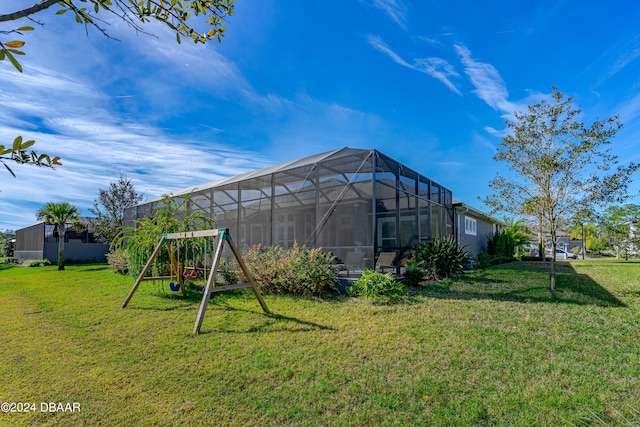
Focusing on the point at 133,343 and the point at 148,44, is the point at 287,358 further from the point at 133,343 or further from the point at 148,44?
the point at 148,44

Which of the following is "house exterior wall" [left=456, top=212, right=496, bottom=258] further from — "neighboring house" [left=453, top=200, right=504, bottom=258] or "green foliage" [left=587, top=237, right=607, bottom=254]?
"green foliage" [left=587, top=237, right=607, bottom=254]

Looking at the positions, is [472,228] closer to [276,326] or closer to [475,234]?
[475,234]

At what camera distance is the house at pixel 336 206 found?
27.2ft

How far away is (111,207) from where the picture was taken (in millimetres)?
24516

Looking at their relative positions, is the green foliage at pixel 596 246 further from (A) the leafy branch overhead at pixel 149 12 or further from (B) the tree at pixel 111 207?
(B) the tree at pixel 111 207

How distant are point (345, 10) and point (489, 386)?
749 centimetres

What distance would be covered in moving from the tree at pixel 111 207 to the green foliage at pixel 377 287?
74.6 ft

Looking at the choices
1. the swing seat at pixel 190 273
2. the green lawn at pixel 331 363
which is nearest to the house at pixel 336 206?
the green lawn at pixel 331 363

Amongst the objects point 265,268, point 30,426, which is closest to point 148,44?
point 30,426

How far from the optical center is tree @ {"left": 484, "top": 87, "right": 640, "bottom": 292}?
746 centimetres

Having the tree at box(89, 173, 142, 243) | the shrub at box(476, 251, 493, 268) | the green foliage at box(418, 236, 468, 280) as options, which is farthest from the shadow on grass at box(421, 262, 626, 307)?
the tree at box(89, 173, 142, 243)

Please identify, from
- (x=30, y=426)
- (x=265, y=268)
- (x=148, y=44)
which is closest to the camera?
(x=30, y=426)

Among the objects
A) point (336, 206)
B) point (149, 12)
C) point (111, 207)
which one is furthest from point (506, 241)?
point (111, 207)

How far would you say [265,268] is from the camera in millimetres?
7938
